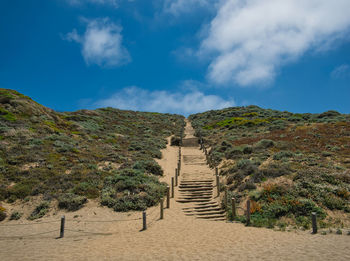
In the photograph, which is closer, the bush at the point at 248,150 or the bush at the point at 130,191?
the bush at the point at 130,191

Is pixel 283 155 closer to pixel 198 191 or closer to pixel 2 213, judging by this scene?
pixel 198 191

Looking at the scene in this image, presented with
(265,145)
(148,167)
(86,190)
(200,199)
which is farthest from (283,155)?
(86,190)

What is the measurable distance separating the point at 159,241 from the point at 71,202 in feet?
24.2

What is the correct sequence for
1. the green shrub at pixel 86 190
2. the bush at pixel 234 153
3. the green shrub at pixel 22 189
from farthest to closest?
the bush at pixel 234 153 → the green shrub at pixel 86 190 → the green shrub at pixel 22 189

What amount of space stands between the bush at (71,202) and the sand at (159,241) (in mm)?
539

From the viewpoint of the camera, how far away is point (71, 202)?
1359 centimetres

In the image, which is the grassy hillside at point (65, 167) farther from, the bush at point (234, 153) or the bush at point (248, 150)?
the bush at point (248, 150)

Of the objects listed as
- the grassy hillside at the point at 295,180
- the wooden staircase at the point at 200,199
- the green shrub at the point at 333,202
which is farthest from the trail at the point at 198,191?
the green shrub at the point at 333,202

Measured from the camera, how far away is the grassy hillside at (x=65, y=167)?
14375mm

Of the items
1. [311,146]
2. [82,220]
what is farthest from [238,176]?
[82,220]

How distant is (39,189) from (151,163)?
9.91 metres

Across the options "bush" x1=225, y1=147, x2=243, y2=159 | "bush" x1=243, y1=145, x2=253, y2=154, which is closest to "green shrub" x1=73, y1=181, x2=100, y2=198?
"bush" x1=225, y1=147, x2=243, y2=159

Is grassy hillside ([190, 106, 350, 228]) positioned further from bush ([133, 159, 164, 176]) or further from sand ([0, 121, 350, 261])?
bush ([133, 159, 164, 176])

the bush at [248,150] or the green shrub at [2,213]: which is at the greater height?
the bush at [248,150]
